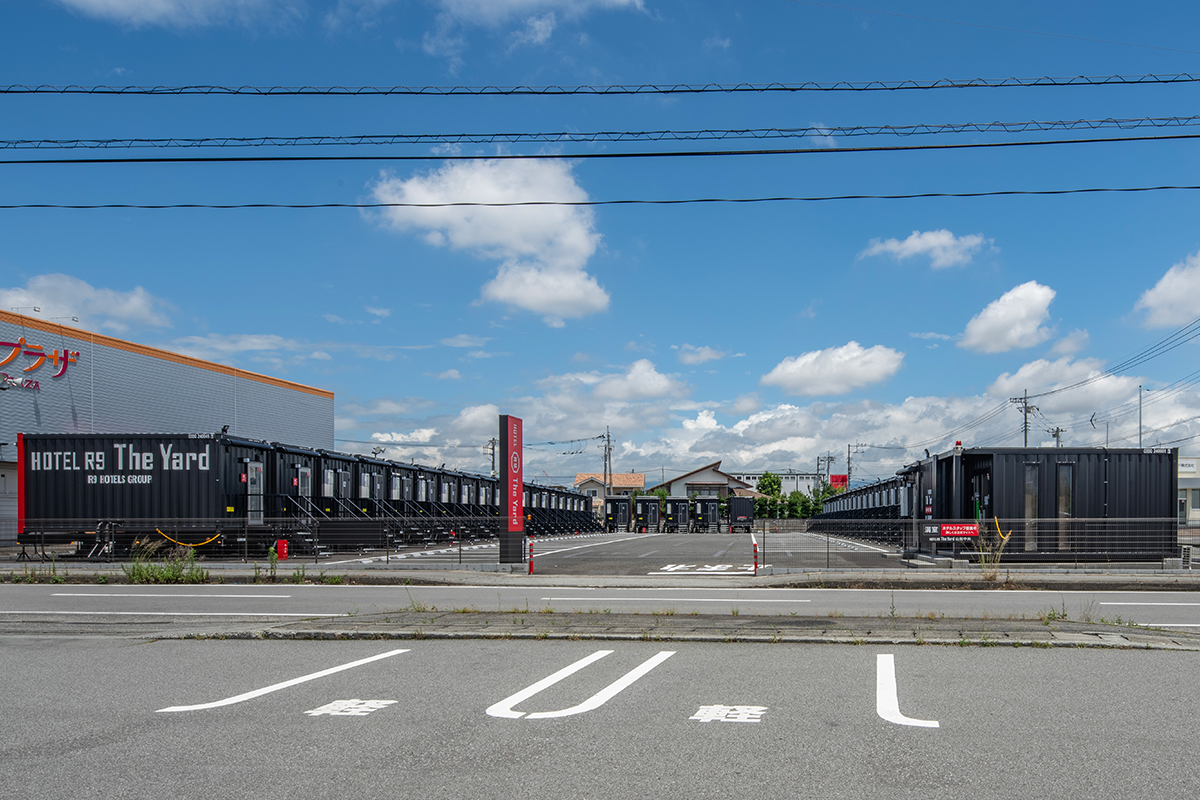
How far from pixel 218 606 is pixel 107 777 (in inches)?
398

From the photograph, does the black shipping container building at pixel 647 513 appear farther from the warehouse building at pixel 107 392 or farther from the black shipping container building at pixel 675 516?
the warehouse building at pixel 107 392

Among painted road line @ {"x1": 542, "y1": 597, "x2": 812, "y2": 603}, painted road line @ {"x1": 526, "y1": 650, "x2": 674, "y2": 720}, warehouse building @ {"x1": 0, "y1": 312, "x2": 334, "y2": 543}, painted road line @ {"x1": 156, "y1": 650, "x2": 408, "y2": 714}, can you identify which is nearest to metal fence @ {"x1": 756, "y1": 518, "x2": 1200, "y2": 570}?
painted road line @ {"x1": 542, "y1": 597, "x2": 812, "y2": 603}

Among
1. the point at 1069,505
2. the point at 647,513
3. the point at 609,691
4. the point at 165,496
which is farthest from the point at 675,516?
the point at 609,691

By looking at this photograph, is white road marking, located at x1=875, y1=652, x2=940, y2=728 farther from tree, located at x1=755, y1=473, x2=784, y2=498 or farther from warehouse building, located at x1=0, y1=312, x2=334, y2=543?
tree, located at x1=755, y1=473, x2=784, y2=498

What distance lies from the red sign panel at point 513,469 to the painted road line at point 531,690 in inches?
519

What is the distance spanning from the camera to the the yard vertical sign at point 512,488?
2191 centimetres

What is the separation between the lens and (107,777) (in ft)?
16.4

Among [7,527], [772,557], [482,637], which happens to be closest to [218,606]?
[482,637]

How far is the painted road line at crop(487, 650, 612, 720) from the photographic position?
21.2 feet

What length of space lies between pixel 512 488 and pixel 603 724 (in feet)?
54.0

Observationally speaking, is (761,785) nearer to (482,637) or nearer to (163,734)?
(163,734)

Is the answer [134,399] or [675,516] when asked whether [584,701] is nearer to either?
[134,399]

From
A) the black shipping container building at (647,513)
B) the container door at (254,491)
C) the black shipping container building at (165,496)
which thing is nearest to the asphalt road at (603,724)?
the black shipping container building at (165,496)

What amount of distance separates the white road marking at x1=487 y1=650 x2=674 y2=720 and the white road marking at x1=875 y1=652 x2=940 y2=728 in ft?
6.67
